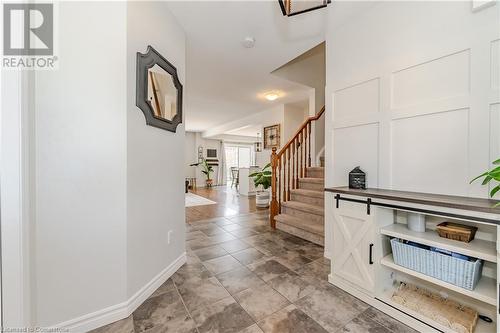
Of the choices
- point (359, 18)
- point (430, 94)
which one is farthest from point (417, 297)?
point (359, 18)

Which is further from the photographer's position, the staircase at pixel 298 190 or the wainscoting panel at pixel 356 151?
the staircase at pixel 298 190

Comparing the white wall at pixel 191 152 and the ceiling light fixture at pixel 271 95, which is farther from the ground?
the ceiling light fixture at pixel 271 95

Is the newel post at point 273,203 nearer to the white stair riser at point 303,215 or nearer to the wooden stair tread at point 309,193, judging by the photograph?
the white stair riser at point 303,215

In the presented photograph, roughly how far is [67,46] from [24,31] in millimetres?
190

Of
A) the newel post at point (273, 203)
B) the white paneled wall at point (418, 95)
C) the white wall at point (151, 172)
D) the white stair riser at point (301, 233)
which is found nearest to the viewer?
the white paneled wall at point (418, 95)

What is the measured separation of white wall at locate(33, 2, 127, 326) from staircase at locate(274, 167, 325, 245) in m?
2.20

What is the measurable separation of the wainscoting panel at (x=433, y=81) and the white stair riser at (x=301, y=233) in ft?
5.85

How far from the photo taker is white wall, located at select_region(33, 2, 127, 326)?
1179mm

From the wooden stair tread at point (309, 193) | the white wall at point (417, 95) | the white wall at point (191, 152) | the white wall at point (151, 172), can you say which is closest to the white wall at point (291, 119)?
the wooden stair tread at point (309, 193)

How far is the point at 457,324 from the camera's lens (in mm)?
1192

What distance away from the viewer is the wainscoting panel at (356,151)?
186 centimetres

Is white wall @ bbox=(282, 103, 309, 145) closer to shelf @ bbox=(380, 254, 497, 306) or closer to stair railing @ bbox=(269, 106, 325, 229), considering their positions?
stair railing @ bbox=(269, 106, 325, 229)

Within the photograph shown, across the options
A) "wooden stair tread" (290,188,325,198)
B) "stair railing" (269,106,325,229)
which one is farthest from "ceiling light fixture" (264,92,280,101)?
"wooden stair tread" (290,188,325,198)

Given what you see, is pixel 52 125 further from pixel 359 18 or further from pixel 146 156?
pixel 359 18
